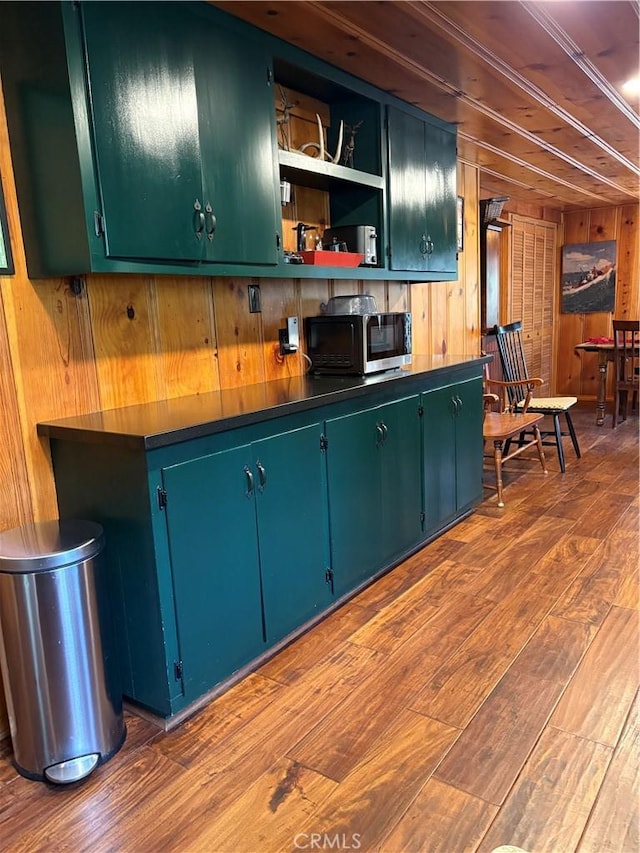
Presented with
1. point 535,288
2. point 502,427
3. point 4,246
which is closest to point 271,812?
point 4,246

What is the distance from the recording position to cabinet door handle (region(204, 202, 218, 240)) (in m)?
2.07

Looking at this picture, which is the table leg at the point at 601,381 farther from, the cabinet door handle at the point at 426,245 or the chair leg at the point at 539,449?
the cabinet door handle at the point at 426,245

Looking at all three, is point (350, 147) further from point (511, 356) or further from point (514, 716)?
point (514, 716)

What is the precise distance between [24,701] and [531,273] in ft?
20.4

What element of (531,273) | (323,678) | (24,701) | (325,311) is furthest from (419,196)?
(531,273)

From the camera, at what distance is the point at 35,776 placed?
5.62 ft

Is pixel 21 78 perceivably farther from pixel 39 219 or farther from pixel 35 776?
pixel 35 776

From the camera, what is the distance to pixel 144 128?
73.3 inches

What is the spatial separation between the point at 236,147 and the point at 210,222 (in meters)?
0.31

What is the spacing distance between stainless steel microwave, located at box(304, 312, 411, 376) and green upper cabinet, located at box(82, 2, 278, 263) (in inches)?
21.8

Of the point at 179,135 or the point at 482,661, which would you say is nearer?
the point at 179,135

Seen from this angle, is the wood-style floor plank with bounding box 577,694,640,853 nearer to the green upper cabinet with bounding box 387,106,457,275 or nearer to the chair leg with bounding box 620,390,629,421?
the green upper cabinet with bounding box 387,106,457,275

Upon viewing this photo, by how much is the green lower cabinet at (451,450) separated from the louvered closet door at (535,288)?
3.02m

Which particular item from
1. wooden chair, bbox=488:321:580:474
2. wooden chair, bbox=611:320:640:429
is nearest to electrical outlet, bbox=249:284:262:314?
wooden chair, bbox=488:321:580:474
